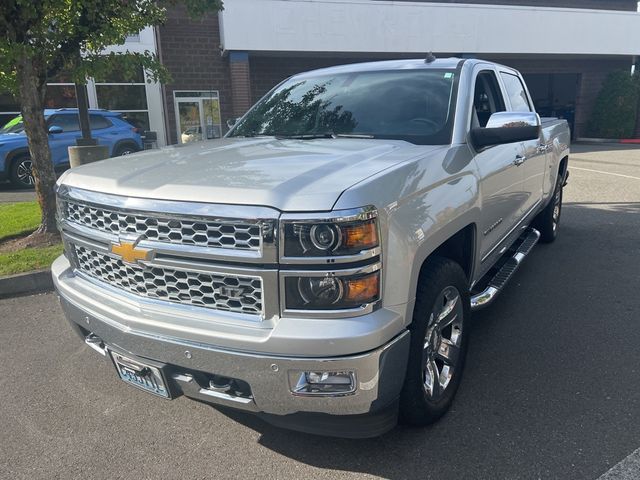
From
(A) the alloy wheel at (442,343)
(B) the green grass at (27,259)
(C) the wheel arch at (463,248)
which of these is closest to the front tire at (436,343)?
(A) the alloy wheel at (442,343)

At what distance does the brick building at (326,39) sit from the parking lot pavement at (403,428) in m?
11.9

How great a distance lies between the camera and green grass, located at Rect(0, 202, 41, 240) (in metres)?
6.81

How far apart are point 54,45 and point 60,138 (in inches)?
282

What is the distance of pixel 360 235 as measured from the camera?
2.00m

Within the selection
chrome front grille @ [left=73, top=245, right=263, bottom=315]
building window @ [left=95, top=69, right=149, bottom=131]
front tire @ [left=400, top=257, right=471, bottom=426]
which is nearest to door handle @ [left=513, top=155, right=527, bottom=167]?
front tire @ [left=400, top=257, right=471, bottom=426]

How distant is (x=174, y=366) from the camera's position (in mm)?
2275

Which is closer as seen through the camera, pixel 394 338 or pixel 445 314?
pixel 394 338

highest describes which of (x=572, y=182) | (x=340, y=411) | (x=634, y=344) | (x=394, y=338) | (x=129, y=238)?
(x=129, y=238)

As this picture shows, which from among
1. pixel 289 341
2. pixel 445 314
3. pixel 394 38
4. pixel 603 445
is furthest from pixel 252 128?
pixel 394 38

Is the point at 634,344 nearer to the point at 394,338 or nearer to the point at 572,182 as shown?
the point at 394,338

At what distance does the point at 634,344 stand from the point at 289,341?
2879mm

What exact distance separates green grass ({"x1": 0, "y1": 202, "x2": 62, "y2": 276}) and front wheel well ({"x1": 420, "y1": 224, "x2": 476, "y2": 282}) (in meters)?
4.28

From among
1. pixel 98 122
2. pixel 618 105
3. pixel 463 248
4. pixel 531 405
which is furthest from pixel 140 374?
pixel 618 105

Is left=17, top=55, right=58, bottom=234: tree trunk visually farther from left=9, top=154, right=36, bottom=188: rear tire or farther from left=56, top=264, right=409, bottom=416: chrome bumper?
left=9, top=154, right=36, bottom=188: rear tire
